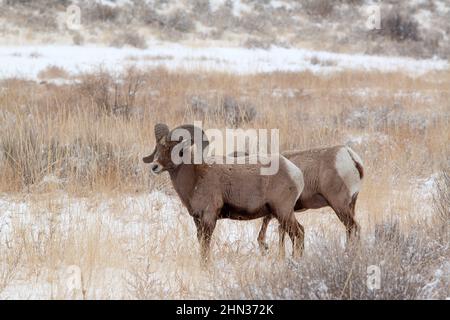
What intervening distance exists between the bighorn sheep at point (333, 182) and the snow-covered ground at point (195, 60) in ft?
34.7

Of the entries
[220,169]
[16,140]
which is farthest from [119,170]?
[220,169]

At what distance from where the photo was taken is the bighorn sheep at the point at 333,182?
5.41 metres

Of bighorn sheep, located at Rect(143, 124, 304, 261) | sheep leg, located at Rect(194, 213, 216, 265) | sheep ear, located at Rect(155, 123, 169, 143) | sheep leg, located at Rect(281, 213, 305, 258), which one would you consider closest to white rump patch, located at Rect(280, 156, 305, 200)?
bighorn sheep, located at Rect(143, 124, 304, 261)

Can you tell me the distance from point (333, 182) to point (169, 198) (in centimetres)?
257

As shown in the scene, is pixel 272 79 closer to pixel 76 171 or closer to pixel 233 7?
pixel 76 171

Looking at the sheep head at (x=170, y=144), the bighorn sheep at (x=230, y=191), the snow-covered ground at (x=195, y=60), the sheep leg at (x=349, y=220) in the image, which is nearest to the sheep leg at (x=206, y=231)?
the bighorn sheep at (x=230, y=191)

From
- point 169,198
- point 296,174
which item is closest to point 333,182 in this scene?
point 296,174

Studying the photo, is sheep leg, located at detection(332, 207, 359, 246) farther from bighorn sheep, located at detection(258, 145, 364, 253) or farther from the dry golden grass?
the dry golden grass

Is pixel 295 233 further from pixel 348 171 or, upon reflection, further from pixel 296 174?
pixel 348 171

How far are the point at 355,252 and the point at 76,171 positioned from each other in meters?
4.23

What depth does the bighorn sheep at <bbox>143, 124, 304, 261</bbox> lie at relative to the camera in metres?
4.97

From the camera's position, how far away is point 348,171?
5.43 metres

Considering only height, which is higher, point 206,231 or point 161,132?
point 161,132

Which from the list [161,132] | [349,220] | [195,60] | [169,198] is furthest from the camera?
[195,60]
